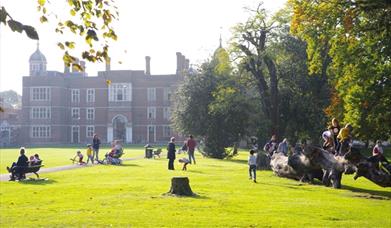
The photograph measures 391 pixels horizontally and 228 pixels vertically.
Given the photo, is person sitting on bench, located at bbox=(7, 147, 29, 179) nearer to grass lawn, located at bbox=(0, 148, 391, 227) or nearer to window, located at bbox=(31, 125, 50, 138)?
grass lawn, located at bbox=(0, 148, 391, 227)

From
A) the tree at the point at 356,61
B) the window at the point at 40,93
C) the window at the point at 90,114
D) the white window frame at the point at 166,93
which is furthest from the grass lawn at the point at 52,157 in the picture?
the window at the point at 40,93

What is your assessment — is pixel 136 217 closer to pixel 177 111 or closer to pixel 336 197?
pixel 336 197

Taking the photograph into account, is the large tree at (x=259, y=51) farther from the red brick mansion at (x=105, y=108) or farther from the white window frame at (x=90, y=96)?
the white window frame at (x=90, y=96)

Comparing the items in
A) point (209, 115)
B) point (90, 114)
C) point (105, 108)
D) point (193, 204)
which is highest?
point (105, 108)

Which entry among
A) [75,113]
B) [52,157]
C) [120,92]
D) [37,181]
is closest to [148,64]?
[120,92]

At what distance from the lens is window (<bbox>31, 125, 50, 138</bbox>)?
280 feet

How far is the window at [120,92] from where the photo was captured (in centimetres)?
8500

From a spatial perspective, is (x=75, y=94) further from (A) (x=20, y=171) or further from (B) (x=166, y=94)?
(A) (x=20, y=171)

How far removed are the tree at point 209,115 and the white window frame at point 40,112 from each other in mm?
44430

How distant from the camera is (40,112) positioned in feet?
282

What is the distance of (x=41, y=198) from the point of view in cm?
1709

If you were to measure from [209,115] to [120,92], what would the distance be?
4403 cm

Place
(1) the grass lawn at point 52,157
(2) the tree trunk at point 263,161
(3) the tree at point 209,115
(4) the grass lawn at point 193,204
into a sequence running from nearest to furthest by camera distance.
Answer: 1. (4) the grass lawn at point 193,204
2. (2) the tree trunk at point 263,161
3. (1) the grass lawn at point 52,157
4. (3) the tree at point 209,115

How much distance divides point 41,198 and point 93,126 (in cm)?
7020
